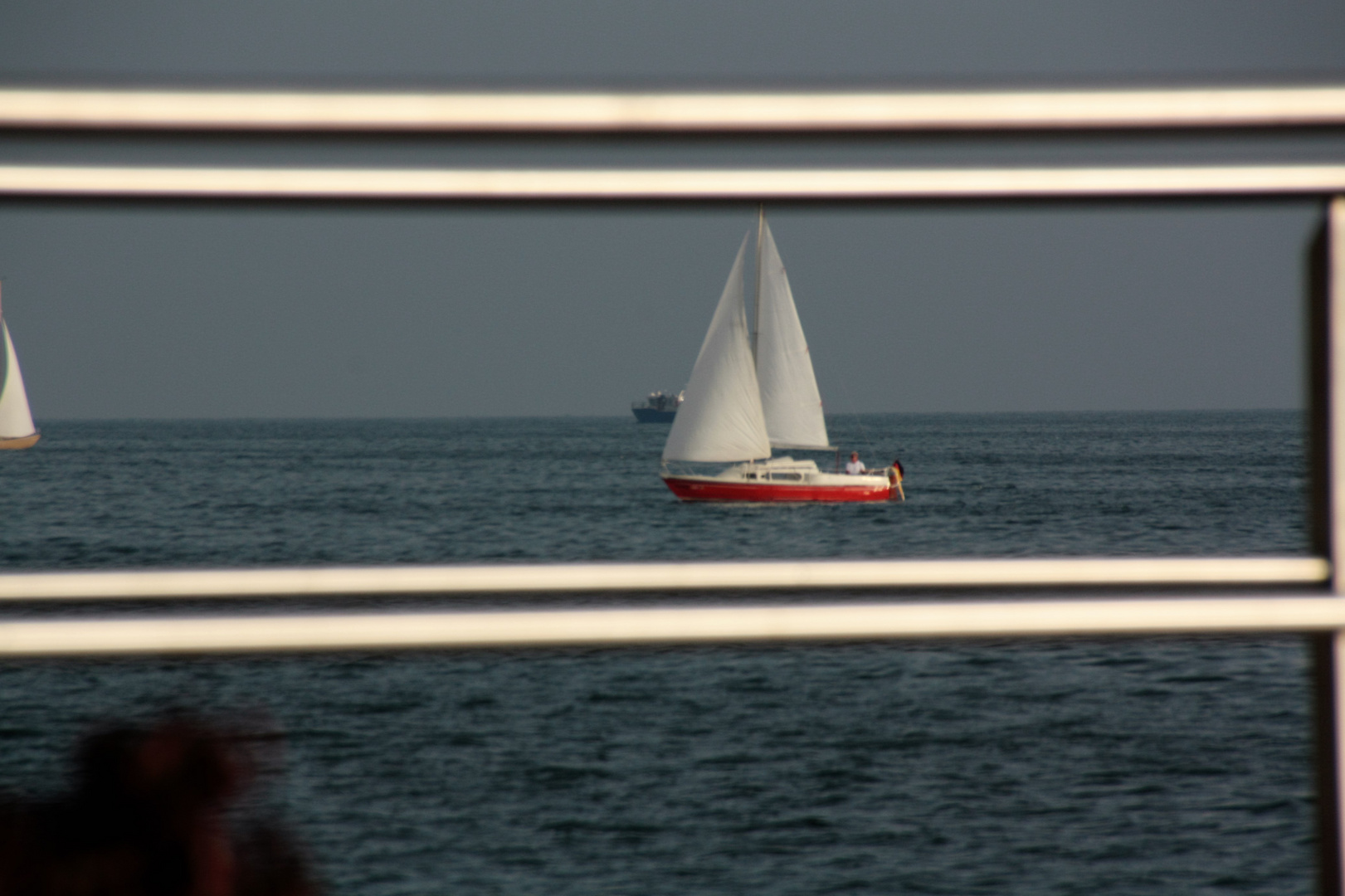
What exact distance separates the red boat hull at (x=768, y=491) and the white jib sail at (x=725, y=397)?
1519mm

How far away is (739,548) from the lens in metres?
38.8

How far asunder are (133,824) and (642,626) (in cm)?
38

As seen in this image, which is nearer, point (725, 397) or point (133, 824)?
point (133, 824)

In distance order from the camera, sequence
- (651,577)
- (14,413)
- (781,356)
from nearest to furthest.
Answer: (651,577)
(781,356)
(14,413)

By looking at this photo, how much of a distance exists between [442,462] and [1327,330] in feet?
324

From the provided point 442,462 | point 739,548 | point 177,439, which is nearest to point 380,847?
point 739,548

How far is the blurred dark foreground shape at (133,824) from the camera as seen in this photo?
2.25ft

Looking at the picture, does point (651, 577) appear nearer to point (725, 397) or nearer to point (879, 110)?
point (879, 110)

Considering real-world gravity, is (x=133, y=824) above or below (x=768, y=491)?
above

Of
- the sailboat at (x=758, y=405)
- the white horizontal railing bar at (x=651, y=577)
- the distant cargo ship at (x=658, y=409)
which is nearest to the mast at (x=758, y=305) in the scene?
the sailboat at (x=758, y=405)

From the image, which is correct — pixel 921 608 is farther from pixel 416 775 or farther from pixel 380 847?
pixel 416 775

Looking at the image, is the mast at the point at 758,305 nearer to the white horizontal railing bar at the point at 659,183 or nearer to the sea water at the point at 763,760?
the sea water at the point at 763,760

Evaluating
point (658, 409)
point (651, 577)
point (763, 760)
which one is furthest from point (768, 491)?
point (658, 409)

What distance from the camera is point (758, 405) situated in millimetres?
39531
